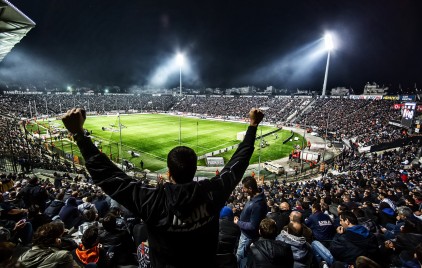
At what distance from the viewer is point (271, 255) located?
336 cm

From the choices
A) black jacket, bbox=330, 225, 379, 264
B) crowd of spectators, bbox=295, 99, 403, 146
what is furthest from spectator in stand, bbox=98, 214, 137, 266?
crowd of spectators, bbox=295, 99, 403, 146

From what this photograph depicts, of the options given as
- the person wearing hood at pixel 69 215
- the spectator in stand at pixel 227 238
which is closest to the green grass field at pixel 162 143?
the person wearing hood at pixel 69 215

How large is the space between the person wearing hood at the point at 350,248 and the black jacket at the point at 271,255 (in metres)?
1.76

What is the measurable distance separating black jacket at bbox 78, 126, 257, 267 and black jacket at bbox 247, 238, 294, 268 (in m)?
1.72

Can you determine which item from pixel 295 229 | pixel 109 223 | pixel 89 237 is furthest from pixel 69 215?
pixel 295 229

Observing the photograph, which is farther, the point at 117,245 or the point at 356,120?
the point at 356,120

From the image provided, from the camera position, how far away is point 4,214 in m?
6.45

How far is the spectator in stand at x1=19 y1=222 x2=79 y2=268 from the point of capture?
9.48 ft

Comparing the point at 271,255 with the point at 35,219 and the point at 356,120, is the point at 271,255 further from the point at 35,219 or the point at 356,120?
the point at 356,120

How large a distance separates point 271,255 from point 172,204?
2.30 m

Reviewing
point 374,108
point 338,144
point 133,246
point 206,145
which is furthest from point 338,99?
point 133,246

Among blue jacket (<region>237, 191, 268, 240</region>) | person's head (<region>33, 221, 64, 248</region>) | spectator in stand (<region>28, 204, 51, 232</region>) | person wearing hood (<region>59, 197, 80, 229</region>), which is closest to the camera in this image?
person's head (<region>33, 221, 64, 248</region>)

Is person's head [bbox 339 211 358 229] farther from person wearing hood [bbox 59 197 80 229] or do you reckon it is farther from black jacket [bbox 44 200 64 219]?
black jacket [bbox 44 200 64 219]

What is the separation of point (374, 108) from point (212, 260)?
63.3m
